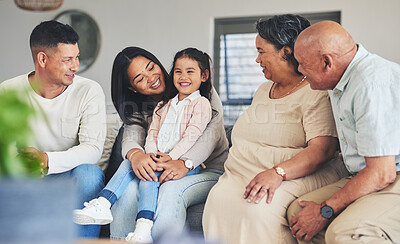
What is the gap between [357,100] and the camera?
1.38 metres

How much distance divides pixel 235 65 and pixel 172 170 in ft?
10.2

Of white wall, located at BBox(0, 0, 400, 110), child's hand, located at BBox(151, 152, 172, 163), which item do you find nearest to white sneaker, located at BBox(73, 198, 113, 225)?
child's hand, located at BBox(151, 152, 172, 163)

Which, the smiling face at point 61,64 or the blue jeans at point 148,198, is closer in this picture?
the blue jeans at point 148,198

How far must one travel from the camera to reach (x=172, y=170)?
195 centimetres

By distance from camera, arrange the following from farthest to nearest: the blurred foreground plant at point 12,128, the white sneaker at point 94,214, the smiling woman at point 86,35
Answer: the smiling woman at point 86,35 < the white sneaker at point 94,214 < the blurred foreground plant at point 12,128

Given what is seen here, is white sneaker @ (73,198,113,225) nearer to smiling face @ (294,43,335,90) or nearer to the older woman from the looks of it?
the older woman

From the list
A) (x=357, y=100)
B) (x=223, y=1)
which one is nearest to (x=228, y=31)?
(x=223, y=1)

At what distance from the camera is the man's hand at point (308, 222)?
56.7 inches

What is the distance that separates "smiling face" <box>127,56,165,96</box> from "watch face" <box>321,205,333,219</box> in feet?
3.85

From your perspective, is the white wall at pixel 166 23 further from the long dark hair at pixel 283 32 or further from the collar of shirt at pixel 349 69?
the collar of shirt at pixel 349 69

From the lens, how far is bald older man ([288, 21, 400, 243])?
51.6 inches

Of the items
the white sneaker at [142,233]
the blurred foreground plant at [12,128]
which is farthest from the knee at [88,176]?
the blurred foreground plant at [12,128]

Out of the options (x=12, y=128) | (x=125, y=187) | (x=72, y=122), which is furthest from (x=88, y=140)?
→ (x=12, y=128)

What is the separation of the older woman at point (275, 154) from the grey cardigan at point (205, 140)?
21cm
